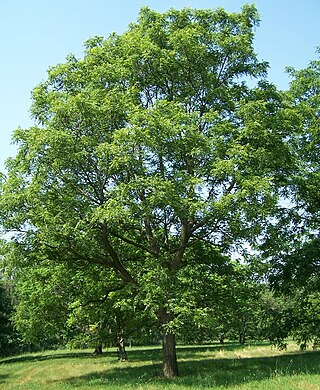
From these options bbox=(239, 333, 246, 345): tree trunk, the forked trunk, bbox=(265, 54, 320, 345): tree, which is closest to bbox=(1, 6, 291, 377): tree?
the forked trunk

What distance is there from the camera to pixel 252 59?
20.1 meters

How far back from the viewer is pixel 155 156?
60.6 feet

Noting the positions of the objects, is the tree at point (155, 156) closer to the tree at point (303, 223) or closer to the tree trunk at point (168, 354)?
the tree trunk at point (168, 354)

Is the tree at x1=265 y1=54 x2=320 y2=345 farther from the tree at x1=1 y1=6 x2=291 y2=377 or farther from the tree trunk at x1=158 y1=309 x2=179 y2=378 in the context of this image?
the tree trunk at x1=158 y1=309 x2=179 y2=378

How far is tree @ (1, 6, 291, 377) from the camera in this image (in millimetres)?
16156

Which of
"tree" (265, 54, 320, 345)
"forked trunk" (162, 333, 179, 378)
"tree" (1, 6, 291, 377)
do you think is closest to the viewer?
"tree" (1, 6, 291, 377)

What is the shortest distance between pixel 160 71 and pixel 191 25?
2587 millimetres

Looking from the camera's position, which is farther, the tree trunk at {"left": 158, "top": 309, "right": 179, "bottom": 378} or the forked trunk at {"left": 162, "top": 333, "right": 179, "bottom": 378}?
the forked trunk at {"left": 162, "top": 333, "right": 179, "bottom": 378}

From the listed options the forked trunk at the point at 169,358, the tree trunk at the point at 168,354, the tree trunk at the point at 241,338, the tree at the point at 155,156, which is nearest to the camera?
the tree at the point at 155,156

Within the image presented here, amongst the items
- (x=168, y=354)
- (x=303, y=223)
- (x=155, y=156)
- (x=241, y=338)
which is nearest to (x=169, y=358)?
(x=168, y=354)

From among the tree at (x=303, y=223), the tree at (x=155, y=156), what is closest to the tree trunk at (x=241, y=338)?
the tree at (x=303, y=223)

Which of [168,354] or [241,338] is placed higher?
[168,354]

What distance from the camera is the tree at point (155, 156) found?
53.0 ft

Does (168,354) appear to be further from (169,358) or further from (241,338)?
(241,338)
